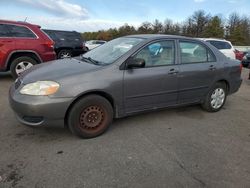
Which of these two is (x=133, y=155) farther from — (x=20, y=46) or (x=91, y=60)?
(x=20, y=46)

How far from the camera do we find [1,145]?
11.7ft

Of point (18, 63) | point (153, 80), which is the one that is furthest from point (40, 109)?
point (18, 63)

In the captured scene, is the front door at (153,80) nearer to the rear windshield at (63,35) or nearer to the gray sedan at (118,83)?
the gray sedan at (118,83)

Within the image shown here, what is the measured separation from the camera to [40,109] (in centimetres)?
347

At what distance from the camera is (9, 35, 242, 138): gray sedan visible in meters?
3.56

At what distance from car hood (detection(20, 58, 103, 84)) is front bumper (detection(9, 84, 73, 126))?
31 centimetres

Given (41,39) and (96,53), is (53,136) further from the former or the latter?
(41,39)

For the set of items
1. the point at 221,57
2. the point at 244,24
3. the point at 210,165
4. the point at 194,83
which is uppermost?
the point at 244,24

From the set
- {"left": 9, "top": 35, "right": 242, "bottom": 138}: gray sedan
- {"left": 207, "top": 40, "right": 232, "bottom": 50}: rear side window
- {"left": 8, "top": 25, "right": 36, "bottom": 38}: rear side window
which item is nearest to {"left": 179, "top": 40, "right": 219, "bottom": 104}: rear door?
{"left": 9, "top": 35, "right": 242, "bottom": 138}: gray sedan

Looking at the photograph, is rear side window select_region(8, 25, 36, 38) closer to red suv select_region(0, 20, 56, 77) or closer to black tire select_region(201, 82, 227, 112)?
red suv select_region(0, 20, 56, 77)

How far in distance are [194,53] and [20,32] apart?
5157 millimetres

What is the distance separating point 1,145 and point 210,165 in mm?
2848

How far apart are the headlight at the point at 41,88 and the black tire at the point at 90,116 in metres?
0.39

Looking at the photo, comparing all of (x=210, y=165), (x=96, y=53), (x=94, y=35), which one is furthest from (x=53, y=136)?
(x=94, y=35)
